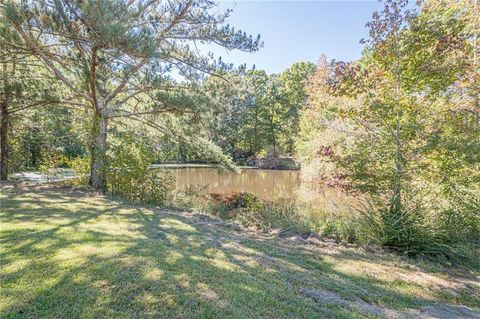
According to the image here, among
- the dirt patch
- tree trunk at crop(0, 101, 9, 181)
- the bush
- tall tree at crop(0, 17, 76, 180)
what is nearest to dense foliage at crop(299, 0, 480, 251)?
the dirt patch

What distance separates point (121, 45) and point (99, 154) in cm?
317

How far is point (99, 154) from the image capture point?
6844mm

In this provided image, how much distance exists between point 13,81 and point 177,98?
403 cm

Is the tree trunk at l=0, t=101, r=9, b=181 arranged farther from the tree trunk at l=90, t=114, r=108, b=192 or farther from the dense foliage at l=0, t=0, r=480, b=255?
the tree trunk at l=90, t=114, r=108, b=192

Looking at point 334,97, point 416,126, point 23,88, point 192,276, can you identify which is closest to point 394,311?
point 192,276

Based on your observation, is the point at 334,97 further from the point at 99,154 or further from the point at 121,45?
the point at 99,154

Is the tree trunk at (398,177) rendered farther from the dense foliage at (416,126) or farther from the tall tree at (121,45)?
the tall tree at (121,45)

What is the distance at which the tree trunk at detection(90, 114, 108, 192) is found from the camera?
6.91 m

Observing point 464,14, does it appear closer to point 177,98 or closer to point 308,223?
point 308,223

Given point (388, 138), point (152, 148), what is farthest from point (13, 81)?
point (388, 138)

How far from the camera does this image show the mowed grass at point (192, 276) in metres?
1.95

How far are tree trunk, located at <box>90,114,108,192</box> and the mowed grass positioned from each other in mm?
2665

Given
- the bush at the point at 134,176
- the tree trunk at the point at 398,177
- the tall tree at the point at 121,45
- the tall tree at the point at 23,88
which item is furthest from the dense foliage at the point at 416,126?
the tall tree at the point at 23,88

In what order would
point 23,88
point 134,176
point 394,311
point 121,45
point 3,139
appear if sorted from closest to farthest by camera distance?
point 394,311
point 121,45
point 134,176
point 23,88
point 3,139
